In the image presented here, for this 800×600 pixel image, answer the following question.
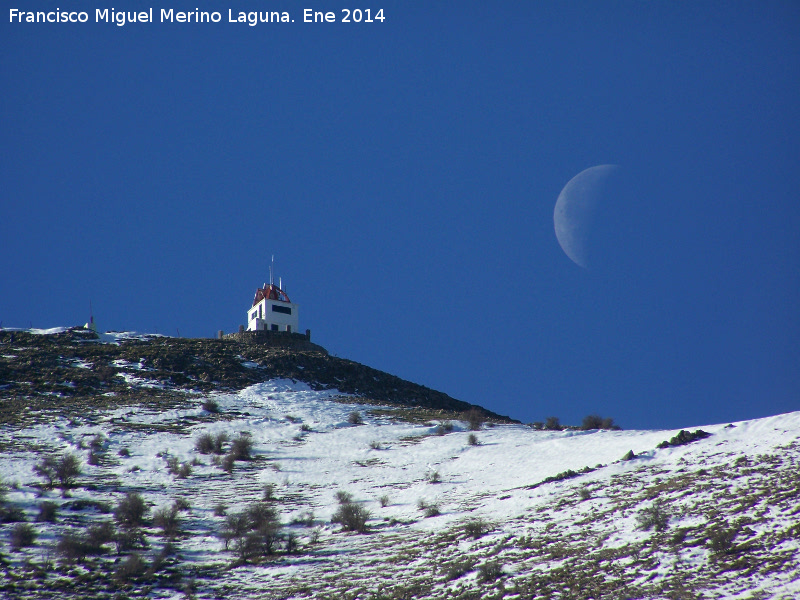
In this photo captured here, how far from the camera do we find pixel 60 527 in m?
20.2

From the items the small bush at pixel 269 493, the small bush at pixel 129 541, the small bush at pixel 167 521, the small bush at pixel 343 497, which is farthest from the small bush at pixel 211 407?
the small bush at pixel 129 541

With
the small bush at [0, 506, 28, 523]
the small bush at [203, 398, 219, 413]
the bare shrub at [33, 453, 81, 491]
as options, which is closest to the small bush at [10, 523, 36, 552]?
the small bush at [0, 506, 28, 523]

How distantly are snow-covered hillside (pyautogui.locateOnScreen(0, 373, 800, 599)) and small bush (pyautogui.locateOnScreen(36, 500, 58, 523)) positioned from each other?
0.84 ft

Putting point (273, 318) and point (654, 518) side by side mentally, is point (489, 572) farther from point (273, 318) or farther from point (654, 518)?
point (273, 318)

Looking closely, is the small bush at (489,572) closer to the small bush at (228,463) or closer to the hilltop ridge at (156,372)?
the small bush at (228,463)

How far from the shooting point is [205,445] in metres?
31.9

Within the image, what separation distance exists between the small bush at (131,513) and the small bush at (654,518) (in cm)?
1365

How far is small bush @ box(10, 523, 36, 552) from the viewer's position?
18.5 m

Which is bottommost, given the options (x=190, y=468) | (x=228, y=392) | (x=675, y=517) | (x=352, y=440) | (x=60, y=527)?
(x=675, y=517)

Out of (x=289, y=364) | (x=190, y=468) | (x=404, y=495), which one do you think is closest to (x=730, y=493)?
(x=404, y=495)

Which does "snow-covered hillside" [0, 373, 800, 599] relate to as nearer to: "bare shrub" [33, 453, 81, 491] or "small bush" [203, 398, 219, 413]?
"bare shrub" [33, 453, 81, 491]

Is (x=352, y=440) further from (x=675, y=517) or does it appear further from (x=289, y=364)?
(x=289, y=364)

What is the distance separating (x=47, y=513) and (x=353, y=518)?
8649 mm

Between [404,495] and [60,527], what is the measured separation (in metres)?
10.2
